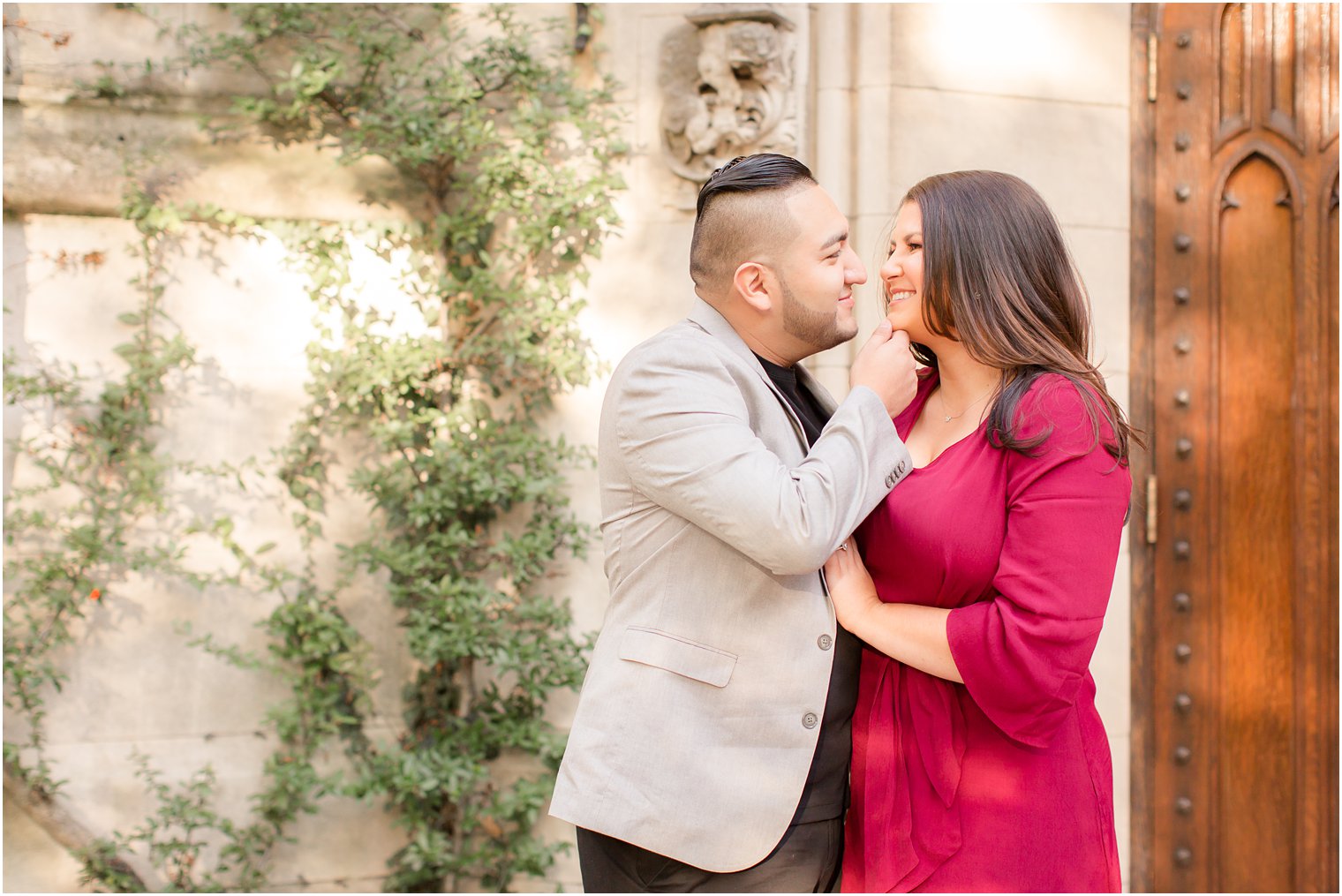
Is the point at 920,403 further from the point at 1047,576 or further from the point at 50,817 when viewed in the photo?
the point at 50,817

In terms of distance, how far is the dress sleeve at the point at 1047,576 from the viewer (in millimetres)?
1579

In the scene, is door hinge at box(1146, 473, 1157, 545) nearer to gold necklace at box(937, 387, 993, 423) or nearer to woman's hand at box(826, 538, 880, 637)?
gold necklace at box(937, 387, 993, 423)

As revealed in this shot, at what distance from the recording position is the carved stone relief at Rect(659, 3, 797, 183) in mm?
3230

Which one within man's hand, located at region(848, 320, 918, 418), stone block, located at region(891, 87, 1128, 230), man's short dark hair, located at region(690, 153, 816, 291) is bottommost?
man's hand, located at region(848, 320, 918, 418)

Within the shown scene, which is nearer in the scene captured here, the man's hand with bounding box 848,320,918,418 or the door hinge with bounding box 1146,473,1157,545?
the man's hand with bounding box 848,320,918,418

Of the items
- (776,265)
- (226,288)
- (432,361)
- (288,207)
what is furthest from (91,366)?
(776,265)

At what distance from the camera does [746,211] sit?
182 centimetres

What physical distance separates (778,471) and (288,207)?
2418mm

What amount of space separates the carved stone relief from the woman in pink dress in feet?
5.04

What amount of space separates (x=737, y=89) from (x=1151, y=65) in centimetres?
Answer: 133

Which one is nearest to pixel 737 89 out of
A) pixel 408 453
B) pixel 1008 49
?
pixel 1008 49

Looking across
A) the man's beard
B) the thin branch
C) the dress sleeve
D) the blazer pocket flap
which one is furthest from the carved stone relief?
the thin branch

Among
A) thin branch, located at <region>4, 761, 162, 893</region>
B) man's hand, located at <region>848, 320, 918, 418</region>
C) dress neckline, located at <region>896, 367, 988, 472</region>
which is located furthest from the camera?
thin branch, located at <region>4, 761, 162, 893</region>

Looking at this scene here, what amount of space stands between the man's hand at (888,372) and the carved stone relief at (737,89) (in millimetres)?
1634
